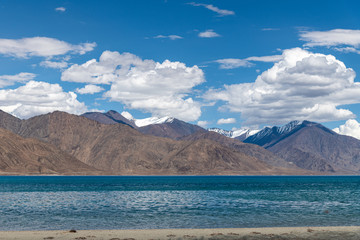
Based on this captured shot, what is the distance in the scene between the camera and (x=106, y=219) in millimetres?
57906

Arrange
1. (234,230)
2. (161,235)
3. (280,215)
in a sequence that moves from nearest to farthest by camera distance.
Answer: (161,235) < (234,230) < (280,215)

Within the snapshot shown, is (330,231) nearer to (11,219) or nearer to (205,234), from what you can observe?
(205,234)

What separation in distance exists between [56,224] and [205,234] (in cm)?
2028

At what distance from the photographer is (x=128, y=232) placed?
44.5 meters

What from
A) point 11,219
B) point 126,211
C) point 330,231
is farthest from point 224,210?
point 11,219

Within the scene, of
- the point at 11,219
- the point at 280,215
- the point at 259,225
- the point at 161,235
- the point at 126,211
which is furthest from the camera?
the point at 126,211

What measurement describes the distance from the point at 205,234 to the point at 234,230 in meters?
4.50

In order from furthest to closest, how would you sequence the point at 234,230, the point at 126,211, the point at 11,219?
the point at 126,211 < the point at 11,219 < the point at 234,230

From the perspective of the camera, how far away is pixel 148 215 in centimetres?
6225

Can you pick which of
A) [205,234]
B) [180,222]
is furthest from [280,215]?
[205,234]

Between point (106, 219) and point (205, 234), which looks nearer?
point (205, 234)

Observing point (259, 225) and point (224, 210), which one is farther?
point (224, 210)

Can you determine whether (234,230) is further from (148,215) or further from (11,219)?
(11,219)

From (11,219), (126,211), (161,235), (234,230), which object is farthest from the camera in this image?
(126,211)
